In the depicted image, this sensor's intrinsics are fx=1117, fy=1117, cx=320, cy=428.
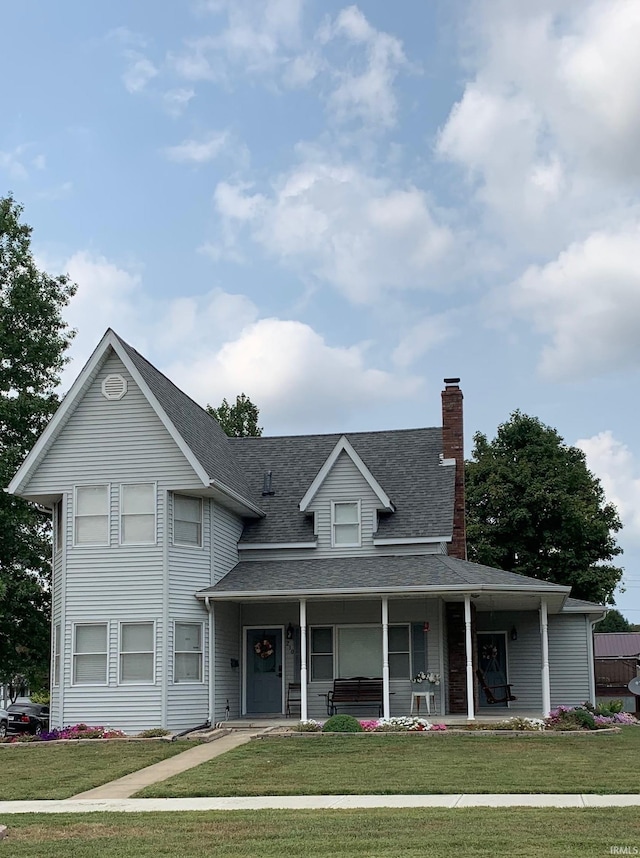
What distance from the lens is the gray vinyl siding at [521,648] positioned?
2977cm

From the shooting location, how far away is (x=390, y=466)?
3022cm

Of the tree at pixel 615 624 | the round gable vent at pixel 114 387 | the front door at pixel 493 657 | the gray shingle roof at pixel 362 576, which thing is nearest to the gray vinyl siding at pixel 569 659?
the front door at pixel 493 657

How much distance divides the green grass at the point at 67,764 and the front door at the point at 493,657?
1067 cm

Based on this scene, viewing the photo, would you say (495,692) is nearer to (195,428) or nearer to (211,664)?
(211,664)

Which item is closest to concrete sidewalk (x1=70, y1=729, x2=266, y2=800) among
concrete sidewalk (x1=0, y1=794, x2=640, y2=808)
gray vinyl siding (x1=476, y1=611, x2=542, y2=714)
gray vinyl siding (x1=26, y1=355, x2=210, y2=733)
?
concrete sidewalk (x1=0, y1=794, x2=640, y2=808)

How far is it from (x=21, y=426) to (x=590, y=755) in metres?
18.4

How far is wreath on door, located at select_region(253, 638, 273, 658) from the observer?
27.6 meters

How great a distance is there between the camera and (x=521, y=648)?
30.1 meters

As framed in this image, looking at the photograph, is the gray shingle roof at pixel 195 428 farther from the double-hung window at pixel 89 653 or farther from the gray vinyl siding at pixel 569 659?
the gray vinyl siding at pixel 569 659


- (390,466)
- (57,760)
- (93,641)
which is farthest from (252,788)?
(390,466)

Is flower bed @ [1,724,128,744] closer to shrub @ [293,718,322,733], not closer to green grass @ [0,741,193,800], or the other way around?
green grass @ [0,741,193,800]

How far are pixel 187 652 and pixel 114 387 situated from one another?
20.4ft

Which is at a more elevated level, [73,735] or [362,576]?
[362,576]

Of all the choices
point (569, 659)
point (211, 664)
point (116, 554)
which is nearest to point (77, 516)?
point (116, 554)
